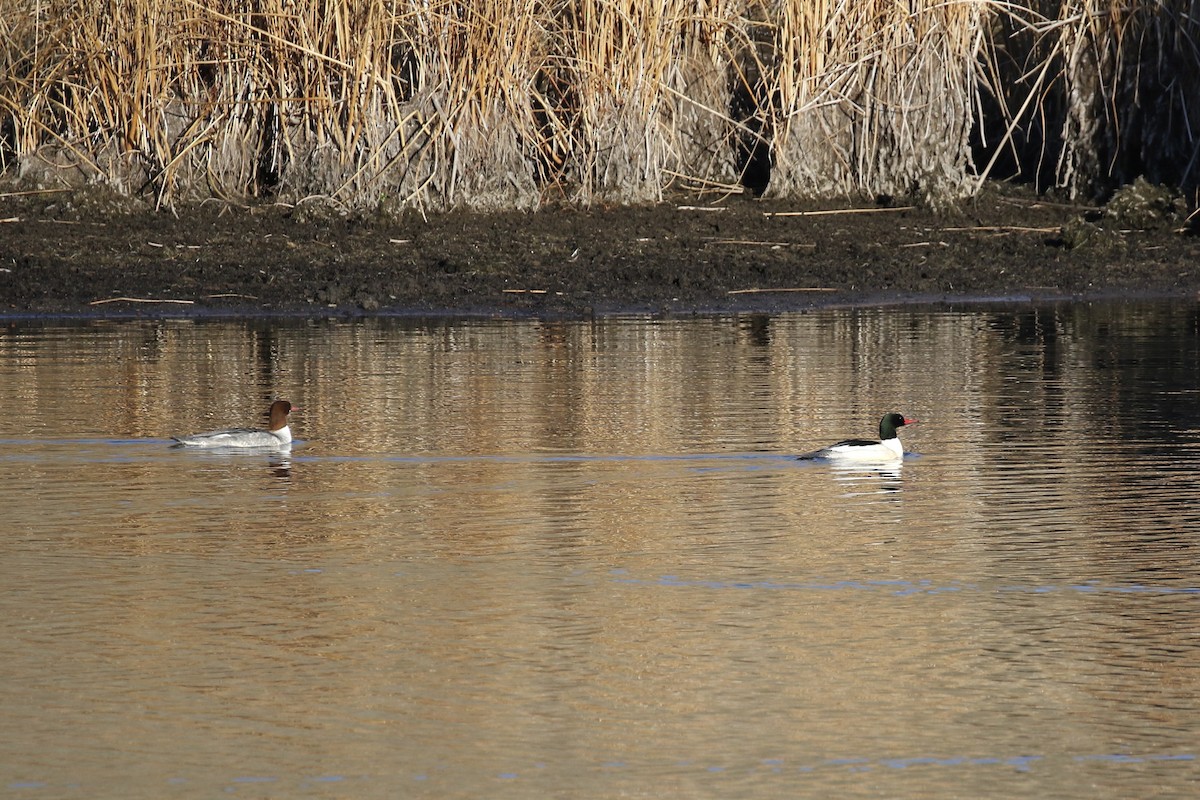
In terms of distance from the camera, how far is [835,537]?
8.73 meters

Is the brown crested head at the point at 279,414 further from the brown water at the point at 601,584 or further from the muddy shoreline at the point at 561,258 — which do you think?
the muddy shoreline at the point at 561,258

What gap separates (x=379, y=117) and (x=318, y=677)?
14.2m

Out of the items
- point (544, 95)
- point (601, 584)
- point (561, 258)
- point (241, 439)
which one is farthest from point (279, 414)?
point (544, 95)

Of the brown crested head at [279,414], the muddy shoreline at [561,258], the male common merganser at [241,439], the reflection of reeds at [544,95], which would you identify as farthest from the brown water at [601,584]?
the reflection of reeds at [544,95]

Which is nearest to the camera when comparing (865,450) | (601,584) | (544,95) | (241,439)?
(601,584)

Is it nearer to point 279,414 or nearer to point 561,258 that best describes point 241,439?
point 279,414

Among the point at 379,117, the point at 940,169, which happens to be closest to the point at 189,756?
the point at 379,117

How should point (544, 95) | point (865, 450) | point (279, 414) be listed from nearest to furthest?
point (865, 450) → point (279, 414) → point (544, 95)

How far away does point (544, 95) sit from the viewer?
21125mm

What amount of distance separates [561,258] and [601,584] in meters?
11.7

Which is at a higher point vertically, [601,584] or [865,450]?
[865,450]

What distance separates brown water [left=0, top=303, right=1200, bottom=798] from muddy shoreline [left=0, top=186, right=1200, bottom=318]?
4083mm

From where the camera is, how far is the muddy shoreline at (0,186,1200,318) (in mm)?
18203

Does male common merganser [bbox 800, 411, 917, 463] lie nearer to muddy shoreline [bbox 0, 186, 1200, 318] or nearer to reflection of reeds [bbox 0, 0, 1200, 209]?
muddy shoreline [bbox 0, 186, 1200, 318]
